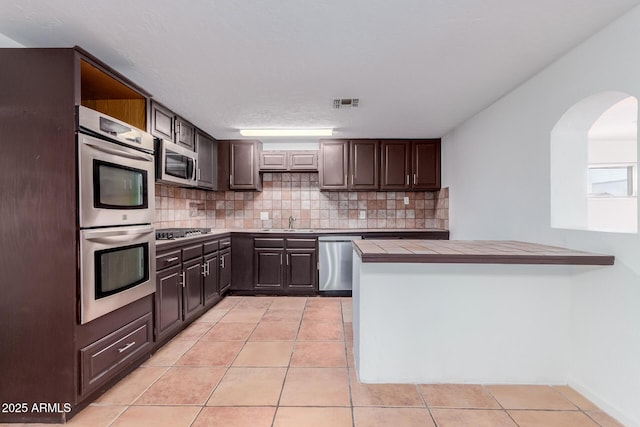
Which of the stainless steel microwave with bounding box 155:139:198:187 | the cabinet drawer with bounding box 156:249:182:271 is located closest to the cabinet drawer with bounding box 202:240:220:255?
the cabinet drawer with bounding box 156:249:182:271

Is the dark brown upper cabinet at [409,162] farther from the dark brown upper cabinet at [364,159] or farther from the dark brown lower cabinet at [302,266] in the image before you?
the dark brown lower cabinet at [302,266]

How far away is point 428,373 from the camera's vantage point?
219cm

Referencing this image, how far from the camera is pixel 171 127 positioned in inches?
129

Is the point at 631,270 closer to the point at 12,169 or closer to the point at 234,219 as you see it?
the point at 12,169

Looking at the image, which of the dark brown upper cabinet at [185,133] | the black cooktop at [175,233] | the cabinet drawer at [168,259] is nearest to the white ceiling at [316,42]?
the dark brown upper cabinet at [185,133]

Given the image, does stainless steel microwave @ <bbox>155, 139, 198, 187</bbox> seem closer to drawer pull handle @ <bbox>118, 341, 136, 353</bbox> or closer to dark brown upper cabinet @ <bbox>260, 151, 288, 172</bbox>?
dark brown upper cabinet @ <bbox>260, 151, 288, 172</bbox>

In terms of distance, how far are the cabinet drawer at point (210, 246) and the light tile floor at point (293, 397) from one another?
1.05m

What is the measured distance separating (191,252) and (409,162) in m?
3.00

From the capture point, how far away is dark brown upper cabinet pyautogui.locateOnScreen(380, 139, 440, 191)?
457 cm

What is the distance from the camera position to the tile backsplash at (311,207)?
4883mm

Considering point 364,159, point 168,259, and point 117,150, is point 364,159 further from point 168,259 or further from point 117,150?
point 117,150

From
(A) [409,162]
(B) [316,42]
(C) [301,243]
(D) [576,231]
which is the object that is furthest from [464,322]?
(A) [409,162]

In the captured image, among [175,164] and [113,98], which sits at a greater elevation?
[113,98]

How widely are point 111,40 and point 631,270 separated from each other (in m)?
3.08
